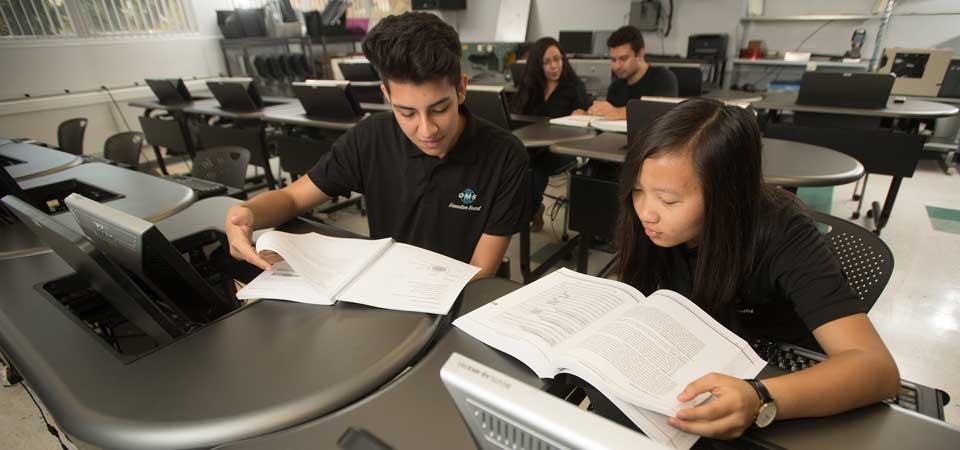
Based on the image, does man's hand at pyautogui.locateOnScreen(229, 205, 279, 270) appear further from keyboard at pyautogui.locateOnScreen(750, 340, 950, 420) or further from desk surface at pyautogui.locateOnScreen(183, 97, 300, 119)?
desk surface at pyautogui.locateOnScreen(183, 97, 300, 119)

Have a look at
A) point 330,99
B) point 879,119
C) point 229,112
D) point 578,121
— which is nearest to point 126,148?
point 229,112

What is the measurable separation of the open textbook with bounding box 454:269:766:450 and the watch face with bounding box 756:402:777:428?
0.07m

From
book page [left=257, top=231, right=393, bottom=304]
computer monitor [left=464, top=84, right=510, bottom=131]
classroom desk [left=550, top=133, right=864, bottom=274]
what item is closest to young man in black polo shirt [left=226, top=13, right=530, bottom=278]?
book page [left=257, top=231, right=393, bottom=304]

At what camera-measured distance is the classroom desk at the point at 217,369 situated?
586 mm

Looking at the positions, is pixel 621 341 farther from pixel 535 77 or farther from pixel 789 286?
pixel 535 77

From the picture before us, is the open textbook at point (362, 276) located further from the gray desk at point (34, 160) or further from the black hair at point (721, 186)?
the gray desk at point (34, 160)

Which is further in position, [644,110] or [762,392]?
[644,110]

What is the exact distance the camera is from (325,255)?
0.96 meters

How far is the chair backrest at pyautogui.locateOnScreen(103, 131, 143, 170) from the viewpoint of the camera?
103 inches

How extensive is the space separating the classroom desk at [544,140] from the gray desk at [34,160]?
6.15ft

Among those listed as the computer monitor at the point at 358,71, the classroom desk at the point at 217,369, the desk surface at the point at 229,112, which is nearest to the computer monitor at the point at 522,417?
the classroom desk at the point at 217,369

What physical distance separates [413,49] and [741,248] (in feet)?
2.55

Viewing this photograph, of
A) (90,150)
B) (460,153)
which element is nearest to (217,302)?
(460,153)

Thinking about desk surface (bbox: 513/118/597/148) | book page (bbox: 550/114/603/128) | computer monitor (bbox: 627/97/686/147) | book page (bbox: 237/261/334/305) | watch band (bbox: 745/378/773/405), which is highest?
computer monitor (bbox: 627/97/686/147)
